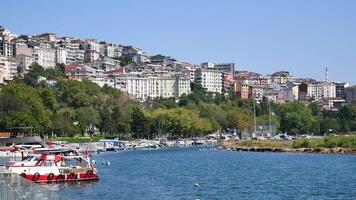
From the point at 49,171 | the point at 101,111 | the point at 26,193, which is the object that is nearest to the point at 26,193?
the point at 26,193

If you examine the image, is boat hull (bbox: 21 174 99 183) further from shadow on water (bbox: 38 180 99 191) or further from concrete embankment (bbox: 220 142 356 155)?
concrete embankment (bbox: 220 142 356 155)

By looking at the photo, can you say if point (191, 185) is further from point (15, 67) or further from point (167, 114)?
point (15, 67)

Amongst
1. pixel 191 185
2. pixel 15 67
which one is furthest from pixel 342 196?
pixel 15 67

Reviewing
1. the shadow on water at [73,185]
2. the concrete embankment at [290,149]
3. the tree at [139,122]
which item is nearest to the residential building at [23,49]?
the tree at [139,122]

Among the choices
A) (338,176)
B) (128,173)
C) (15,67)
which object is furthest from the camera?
(15,67)

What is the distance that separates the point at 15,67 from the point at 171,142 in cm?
6085

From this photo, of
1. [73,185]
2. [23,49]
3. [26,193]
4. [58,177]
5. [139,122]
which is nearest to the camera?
[26,193]

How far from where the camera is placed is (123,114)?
422 ft

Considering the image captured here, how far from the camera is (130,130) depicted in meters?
133

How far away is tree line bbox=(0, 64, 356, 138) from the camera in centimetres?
10844

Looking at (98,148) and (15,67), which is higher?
(15,67)

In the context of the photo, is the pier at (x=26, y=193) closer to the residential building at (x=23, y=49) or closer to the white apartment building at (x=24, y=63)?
the white apartment building at (x=24, y=63)

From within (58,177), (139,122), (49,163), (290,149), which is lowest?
(58,177)

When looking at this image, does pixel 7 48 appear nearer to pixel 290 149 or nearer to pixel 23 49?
pixel 23 49
